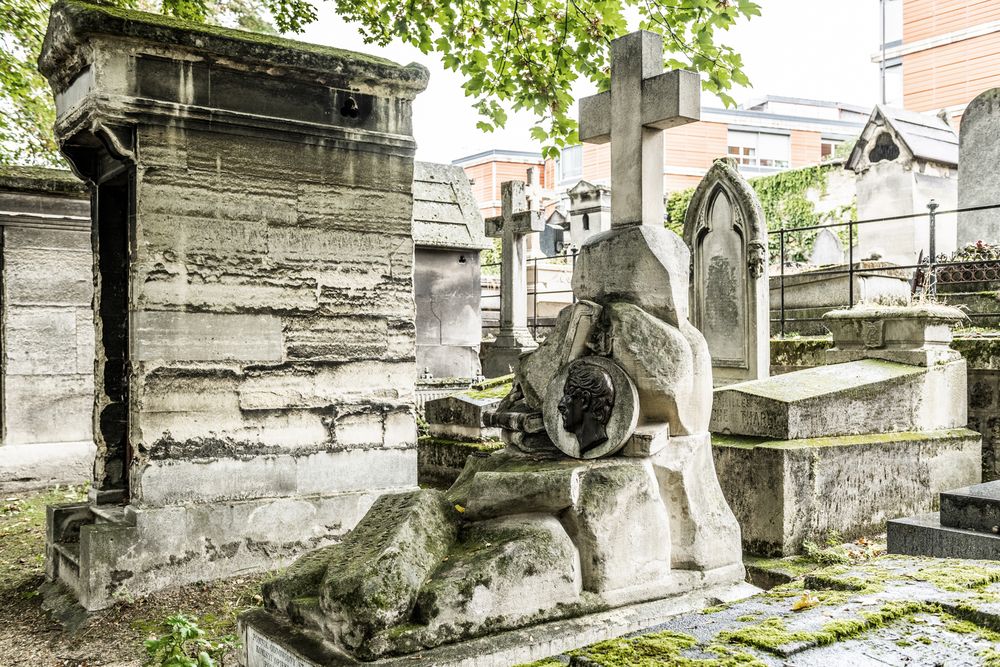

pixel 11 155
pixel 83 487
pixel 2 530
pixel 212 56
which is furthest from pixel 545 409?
pixel 11 155


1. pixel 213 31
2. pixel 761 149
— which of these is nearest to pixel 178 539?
pixel 213 31

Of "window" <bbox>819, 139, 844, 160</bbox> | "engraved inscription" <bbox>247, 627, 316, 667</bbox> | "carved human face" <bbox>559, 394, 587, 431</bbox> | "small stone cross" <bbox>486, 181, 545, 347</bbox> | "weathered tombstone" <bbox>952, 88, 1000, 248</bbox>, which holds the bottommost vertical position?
"engraved inscription" <bbox>247, 627, 316, 667</bbox>

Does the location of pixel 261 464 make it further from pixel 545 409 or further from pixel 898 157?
pixel 898 157

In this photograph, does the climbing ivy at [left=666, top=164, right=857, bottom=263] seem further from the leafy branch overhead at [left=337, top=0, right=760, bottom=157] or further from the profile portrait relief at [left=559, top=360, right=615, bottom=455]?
the profile portrait relief at [left=559, top=360, right=615, bottom=455]

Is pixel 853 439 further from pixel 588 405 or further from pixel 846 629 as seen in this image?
pixel 846 629

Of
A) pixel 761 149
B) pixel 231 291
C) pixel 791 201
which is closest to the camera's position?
pixel 231 291

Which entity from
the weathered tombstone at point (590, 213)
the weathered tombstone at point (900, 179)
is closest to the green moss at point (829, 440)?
the weathered tombstone at point (900, 179)

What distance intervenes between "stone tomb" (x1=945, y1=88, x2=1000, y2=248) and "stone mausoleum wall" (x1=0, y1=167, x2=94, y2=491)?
1144 cm

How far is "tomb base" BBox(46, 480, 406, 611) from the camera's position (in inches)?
171

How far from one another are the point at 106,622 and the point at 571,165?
43.1m

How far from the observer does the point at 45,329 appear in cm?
780

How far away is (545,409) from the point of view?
341 centimetres

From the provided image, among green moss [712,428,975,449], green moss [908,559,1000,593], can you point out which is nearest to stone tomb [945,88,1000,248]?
green moss [712,428,975,449]

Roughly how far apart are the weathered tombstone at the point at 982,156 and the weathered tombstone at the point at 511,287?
6.16 metres
